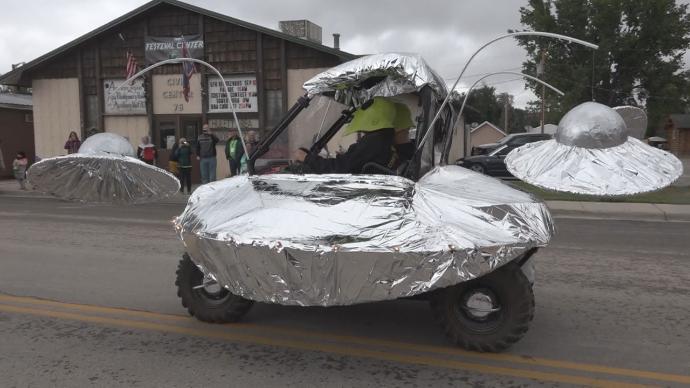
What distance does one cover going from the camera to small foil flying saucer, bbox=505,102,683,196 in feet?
12.6

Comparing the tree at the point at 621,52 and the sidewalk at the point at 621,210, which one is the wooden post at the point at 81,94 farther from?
the tree at the point at 621,52

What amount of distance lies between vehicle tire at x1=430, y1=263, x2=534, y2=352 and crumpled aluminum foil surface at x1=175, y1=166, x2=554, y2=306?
330 mm

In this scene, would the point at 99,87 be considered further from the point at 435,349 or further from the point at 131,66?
the point at 435,349

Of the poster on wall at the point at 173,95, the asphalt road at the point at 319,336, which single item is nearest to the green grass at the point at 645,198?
the asphalt road at the point at 319,336

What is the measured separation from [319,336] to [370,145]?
4.87ft

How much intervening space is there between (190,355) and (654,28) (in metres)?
48.0

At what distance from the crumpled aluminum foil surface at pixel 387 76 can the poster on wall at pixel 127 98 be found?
56.3 ft

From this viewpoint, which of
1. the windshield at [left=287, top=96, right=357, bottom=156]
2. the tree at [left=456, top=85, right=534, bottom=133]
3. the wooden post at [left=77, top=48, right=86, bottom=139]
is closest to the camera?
the windshield at [left=287, top=96, right=357, bottom=156]

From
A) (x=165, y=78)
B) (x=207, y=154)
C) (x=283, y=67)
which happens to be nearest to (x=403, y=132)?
(x=207, y=154)

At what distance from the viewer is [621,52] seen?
43.7 meters

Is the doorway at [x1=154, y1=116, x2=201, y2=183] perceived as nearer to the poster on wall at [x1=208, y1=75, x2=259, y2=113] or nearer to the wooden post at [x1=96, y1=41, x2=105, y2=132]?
the poster on wall at [x1=208, y1=75, x2=259, y2=113]

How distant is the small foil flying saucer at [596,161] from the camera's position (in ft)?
12.6

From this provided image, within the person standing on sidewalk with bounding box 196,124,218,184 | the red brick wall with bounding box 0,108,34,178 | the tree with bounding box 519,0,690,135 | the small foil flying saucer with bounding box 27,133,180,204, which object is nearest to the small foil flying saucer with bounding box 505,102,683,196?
the small foil flying saucer with bounding box 27,133,180,204

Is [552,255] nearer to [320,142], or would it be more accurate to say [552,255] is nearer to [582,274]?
[582,274]
